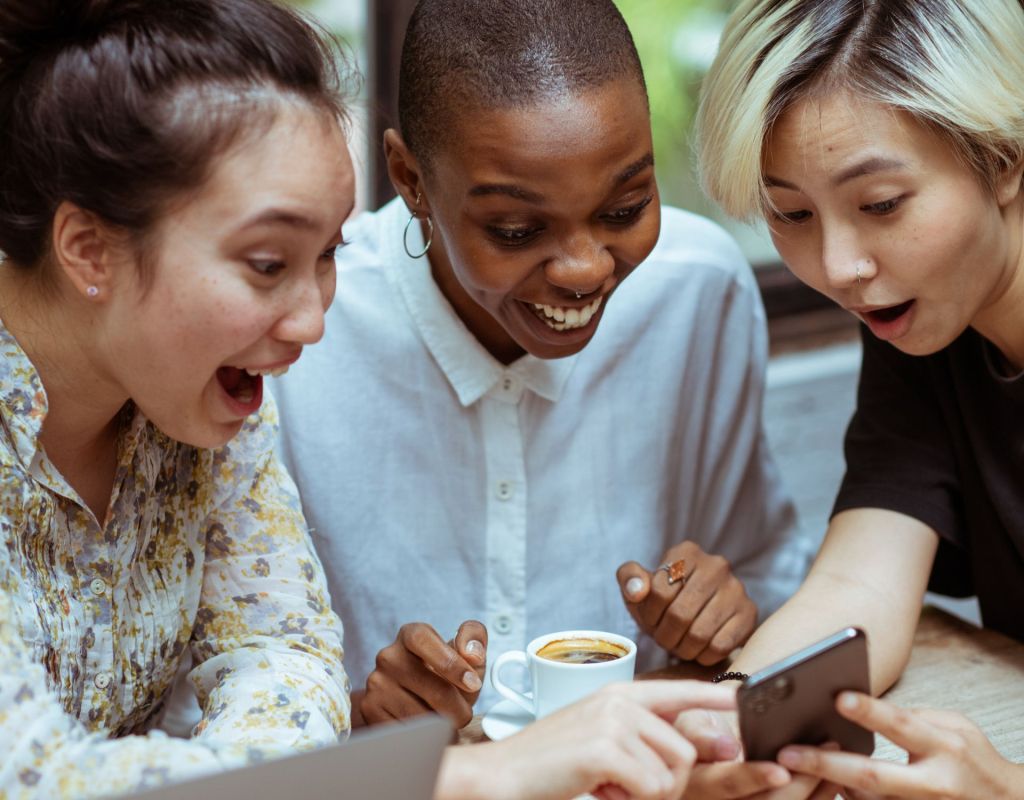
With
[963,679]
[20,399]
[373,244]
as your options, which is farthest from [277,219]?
[963,679]

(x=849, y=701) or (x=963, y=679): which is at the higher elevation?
(x=849, y=701)

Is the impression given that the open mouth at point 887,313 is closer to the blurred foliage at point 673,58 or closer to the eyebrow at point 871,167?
the eyebrow at point 871,167

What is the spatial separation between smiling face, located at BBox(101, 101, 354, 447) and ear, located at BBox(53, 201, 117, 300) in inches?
0.6

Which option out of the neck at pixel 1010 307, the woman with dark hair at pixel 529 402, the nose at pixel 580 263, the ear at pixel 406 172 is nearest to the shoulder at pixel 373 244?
the woman with dark hair at pixel 529 402

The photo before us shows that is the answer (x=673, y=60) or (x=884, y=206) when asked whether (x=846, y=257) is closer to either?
(x=884, y=206)

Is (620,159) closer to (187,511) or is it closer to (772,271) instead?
(187,511)

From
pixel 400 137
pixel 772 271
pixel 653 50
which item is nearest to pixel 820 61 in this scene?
pixel 400 137

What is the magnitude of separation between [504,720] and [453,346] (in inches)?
22.1

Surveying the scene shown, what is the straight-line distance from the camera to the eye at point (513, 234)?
1369 millimetres

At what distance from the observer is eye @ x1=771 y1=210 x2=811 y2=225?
1349mm

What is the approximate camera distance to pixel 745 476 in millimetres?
1856

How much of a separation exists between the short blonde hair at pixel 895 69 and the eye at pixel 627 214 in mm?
108

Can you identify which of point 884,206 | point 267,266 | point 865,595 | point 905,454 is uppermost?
point 884,206

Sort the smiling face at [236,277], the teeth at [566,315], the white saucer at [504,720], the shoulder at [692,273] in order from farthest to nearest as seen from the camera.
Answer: the shoulder at [692,273], the teeth at [566,315], the white saucer at [504,720], the smiling face at [236,277]
